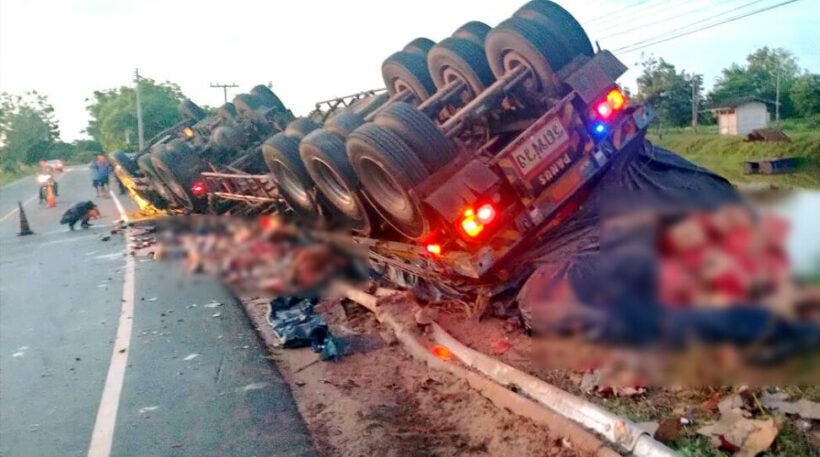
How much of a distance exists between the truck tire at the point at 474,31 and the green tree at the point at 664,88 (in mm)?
1327

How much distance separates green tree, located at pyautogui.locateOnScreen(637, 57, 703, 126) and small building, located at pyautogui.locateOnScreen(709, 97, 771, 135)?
13.8ft

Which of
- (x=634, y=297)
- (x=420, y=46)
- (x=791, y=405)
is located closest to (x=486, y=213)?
(x=791, y=405)

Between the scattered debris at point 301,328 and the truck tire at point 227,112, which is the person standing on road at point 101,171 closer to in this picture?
the truck tire at point 227,112

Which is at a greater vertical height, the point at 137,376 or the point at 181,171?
the point at 181,171

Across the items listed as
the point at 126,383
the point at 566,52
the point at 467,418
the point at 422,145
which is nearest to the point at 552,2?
the point at 566,52

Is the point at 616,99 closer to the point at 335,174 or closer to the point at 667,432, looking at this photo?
the point at 667,432

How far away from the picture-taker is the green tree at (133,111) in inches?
684

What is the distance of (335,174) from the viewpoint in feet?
12.3

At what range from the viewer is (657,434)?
4316mm

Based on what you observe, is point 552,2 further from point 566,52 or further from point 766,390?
point 766,390

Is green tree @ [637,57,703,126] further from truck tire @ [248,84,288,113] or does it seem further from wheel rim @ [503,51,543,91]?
truck tire @ [248,84,288,113]

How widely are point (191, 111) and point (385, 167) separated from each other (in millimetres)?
12386

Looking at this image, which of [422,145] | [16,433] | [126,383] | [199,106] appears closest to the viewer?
[422,145]

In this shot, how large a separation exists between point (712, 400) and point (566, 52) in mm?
2502
